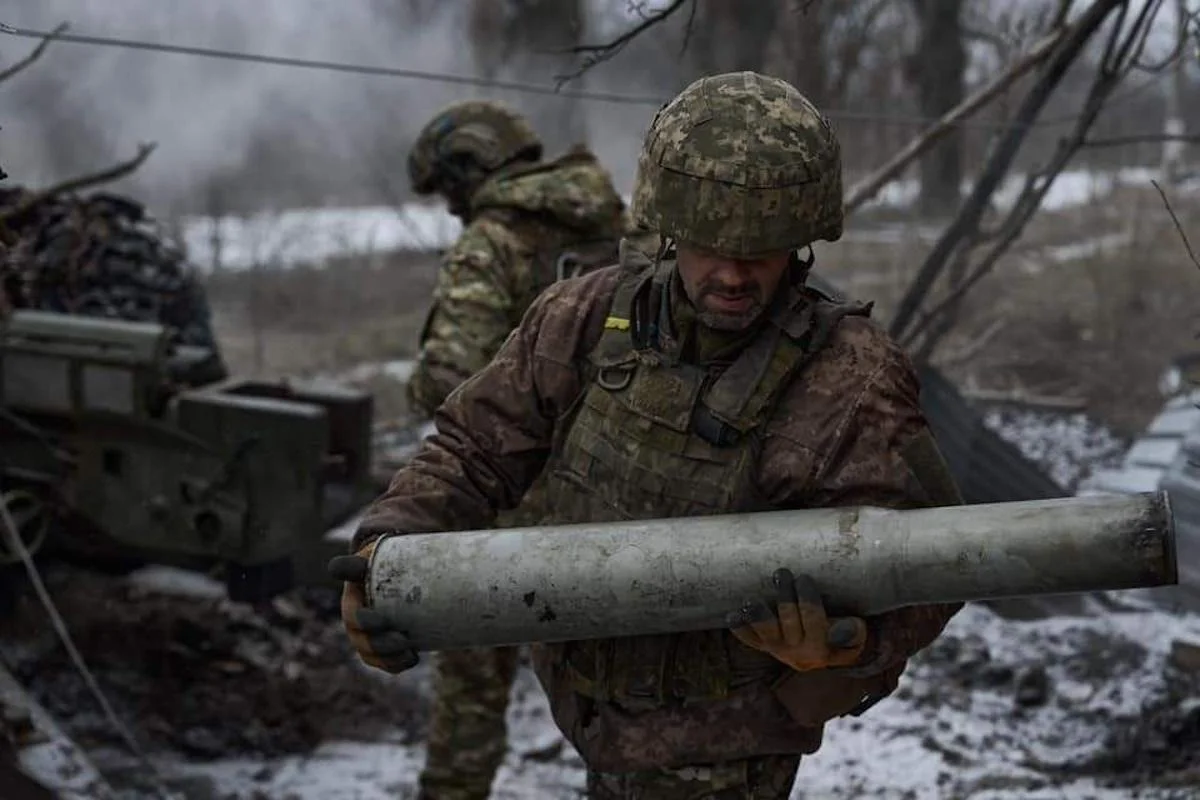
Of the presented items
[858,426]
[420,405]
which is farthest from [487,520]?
[420,405]

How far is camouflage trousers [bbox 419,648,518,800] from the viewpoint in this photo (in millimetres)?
3996

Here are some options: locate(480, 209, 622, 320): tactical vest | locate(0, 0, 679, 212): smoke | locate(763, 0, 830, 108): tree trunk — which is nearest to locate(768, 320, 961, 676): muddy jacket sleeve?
locate(480, 209, 622, 320): tactical vest

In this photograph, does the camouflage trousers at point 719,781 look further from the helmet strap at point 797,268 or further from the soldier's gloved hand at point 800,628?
the helmet strap at point 797,268

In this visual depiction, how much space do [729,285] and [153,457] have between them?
3.16m

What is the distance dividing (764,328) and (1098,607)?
373 cm

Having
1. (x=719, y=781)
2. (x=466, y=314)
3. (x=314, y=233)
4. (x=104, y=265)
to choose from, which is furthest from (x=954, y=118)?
(x=314, y=233)

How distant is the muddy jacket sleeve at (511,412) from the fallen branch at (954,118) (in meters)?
2.22

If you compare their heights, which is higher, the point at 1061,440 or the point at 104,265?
the point at 104,265

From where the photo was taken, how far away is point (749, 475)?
2.41 meters

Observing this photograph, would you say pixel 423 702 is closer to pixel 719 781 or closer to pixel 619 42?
pixel 619 42

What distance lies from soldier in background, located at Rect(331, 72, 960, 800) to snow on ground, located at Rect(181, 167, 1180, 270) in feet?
31.1

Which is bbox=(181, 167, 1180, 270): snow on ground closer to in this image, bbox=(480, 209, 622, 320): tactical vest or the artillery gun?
the artillery gun

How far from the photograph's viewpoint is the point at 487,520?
2678 mm

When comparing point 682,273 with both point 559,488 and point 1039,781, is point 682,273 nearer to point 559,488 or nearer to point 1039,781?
point 559,488
